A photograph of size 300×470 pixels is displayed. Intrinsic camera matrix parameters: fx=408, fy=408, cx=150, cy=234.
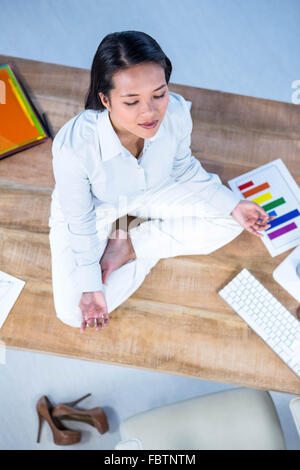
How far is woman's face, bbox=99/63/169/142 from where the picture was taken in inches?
38.4

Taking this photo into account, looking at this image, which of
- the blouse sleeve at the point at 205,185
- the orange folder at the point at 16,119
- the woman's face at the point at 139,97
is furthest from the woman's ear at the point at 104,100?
the orange folder at the point at 16,119

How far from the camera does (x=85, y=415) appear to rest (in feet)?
6.03

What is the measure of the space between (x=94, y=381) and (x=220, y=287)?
2.82ft

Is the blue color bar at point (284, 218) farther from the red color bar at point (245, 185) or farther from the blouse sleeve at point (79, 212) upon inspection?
the blouse sleeve at point (79, 212)

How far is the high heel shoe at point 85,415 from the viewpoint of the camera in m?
1.82

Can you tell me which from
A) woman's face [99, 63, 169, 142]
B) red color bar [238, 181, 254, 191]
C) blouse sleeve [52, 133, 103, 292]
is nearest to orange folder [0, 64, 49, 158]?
blouse sleeve [52, 133, 103, 292]

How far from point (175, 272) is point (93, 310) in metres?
0.32

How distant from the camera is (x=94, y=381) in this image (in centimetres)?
192

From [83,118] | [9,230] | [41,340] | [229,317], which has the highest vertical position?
[83,118]

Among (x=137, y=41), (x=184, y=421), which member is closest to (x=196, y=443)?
(x=184, y=421)

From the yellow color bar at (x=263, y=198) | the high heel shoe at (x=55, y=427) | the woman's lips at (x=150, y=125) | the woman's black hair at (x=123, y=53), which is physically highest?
the woman's black hair at (x=123, y=53)

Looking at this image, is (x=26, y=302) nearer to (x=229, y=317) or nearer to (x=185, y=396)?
(x=229, y=317)

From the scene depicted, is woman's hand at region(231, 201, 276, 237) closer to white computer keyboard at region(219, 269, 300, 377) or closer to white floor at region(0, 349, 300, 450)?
white computer keyboard at region(219, 269, 300, 377)

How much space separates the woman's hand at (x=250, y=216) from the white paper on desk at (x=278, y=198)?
59mm
